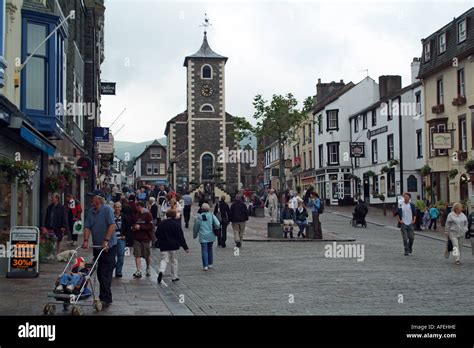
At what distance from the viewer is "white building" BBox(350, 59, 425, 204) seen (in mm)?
44344

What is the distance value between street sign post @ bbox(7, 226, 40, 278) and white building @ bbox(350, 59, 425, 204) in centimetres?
3321

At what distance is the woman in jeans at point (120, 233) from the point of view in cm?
1482

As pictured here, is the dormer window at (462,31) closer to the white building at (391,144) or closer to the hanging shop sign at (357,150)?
the white building at (391,144)

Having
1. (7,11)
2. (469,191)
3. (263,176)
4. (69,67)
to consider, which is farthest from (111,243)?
(263,176)

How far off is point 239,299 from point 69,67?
1923 cm

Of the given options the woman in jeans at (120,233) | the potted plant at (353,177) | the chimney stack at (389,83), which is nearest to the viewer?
the woman in jeans at (120,233)

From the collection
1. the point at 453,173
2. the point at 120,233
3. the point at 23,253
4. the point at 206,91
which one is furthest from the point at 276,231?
the point at 206,91

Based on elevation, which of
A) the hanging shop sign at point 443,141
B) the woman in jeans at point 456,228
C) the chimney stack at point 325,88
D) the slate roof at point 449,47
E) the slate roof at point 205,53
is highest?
the slate roof at point 205,53

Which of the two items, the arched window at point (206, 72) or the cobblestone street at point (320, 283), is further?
the arched window at point (206, 72)

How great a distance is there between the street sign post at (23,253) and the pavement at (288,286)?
1.21ft

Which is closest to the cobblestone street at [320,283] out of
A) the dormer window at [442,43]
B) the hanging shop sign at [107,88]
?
the dormer window at [442,43]

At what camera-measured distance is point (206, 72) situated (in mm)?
78312
